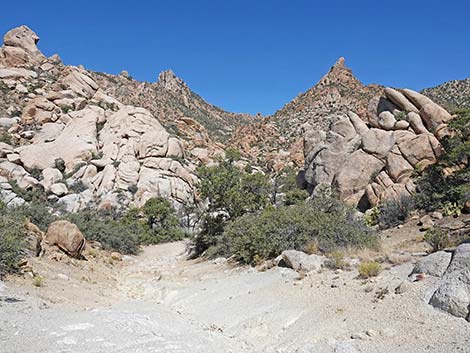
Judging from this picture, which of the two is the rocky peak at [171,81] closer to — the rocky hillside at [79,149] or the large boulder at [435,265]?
the rocky hillside at [79,149]

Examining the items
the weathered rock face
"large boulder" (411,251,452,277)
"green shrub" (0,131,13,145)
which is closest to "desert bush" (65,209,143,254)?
the weathered rock face

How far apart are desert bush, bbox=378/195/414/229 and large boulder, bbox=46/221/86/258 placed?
14.0 meters

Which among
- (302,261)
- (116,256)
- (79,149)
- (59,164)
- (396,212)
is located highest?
(79,149)

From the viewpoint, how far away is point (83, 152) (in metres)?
37.9

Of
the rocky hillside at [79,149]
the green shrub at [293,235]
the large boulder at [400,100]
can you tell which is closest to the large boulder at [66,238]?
the green shrub at [293,235]

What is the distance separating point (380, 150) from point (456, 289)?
758 inches

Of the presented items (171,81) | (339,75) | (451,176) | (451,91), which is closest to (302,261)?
(451,176)

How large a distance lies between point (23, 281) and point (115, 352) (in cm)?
600

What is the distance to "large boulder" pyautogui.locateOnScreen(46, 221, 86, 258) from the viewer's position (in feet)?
Answer: 49.8

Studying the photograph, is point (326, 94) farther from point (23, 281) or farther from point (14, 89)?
point (23, 281)

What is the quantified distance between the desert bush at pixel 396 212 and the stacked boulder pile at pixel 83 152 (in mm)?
21012

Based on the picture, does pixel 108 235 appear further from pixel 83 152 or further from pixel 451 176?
pixel 83 152

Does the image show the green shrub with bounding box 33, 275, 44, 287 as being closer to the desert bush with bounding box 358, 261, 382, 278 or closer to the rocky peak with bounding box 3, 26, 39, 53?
the desert bush with bounding box 358, 261, 382, 278

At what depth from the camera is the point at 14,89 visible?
45594mm
